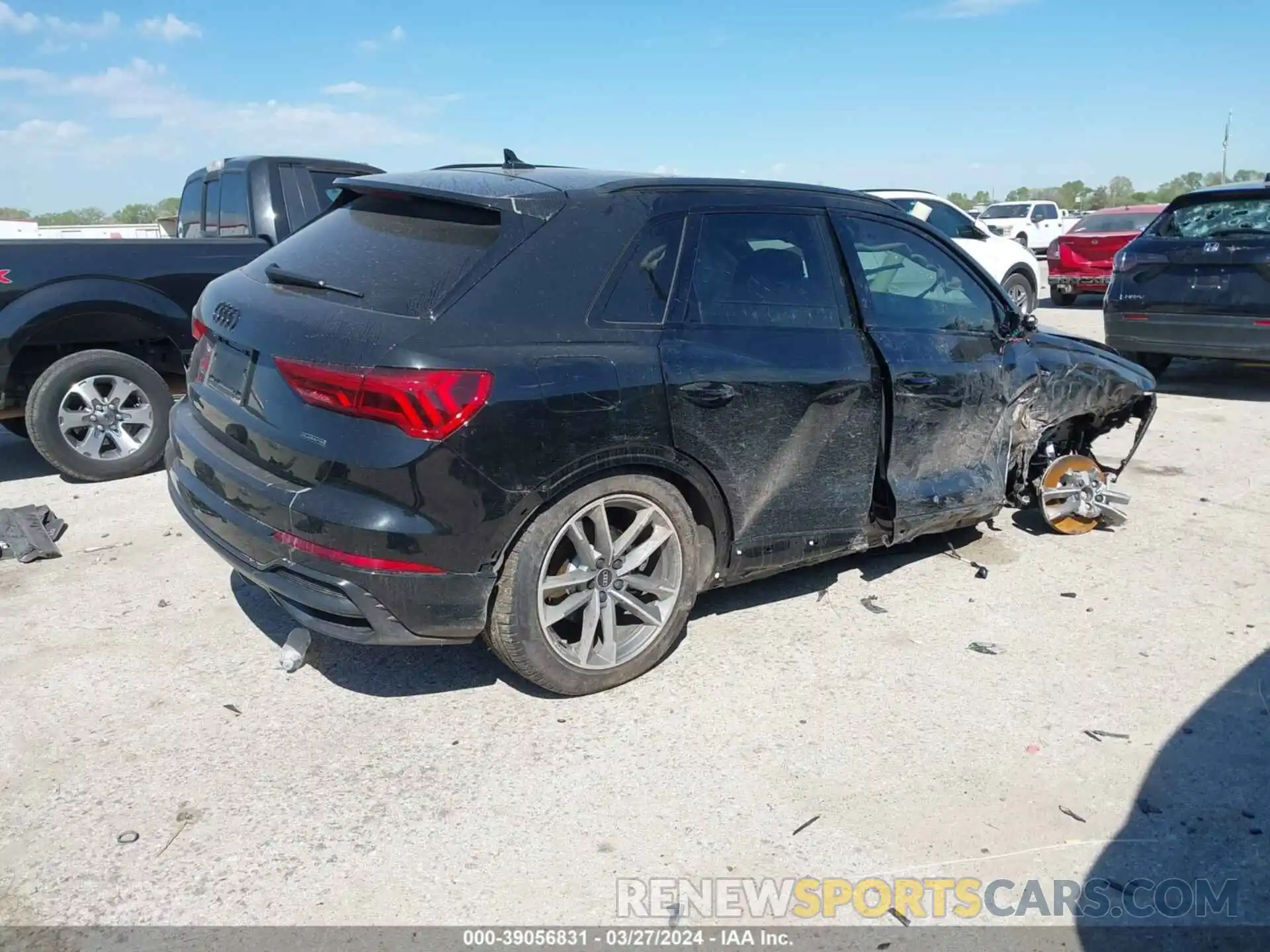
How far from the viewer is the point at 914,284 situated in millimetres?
4703

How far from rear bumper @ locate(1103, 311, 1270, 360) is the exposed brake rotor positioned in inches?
154

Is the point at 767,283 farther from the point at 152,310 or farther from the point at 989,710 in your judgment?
the point at 152,310

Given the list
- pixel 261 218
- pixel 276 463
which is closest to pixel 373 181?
pixel 276 463

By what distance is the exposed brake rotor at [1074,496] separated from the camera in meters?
5.59

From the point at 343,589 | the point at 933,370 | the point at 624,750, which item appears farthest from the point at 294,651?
the point at 933,370

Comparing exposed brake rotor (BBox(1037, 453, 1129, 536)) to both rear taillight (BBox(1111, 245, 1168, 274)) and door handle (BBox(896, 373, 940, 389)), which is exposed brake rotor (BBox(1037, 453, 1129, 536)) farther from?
rear taillight (BBox(1111, 245, 1168, 274))

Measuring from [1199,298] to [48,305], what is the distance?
8.70 metres

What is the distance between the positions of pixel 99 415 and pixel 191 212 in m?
2.54

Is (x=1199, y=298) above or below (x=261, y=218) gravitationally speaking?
below

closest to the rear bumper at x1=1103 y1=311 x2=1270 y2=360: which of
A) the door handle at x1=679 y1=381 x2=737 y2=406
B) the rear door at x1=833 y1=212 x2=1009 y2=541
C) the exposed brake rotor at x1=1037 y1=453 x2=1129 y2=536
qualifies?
the exposed brake rotor at x1=1037 y1=453 x2=1129 y2=536

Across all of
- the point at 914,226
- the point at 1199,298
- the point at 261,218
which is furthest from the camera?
the point at 1199,298

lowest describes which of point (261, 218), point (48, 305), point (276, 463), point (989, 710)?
point (989, 710)

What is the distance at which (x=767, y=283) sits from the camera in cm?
413

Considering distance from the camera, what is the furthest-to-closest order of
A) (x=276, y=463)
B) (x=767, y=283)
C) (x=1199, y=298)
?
(x=1199, y=298), (x=767, y=283), (x=276, y=463)
